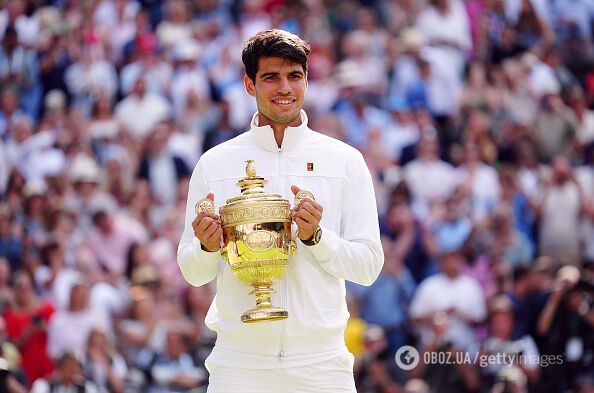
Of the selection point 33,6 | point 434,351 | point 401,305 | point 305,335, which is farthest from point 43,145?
point 305,335

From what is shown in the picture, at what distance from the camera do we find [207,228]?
5105 millimetres

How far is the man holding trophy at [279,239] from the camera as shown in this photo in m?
5.15

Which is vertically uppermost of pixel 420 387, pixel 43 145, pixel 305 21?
pixel 305 21

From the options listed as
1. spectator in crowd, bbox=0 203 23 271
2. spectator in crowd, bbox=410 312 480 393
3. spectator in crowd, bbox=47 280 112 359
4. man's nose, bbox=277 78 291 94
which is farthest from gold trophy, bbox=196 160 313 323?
spectator in crowd, bbox=0 203 23 271

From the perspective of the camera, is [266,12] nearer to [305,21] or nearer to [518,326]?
[305,21]

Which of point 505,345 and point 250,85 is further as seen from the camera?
point 505,345

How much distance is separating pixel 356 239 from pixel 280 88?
2.13ft

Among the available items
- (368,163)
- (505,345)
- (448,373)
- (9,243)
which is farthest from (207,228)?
(368,163)

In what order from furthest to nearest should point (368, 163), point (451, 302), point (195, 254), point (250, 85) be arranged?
point (368, 163), point (451, 302), point (250, 85), point (195, 254)

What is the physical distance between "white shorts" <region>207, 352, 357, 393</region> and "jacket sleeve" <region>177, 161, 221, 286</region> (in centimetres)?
36

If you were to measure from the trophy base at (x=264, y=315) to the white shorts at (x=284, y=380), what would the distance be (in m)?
0.26

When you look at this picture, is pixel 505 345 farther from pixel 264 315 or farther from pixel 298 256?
pixel 264 315

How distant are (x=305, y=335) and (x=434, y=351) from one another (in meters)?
5.07

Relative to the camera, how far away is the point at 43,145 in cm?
1428
